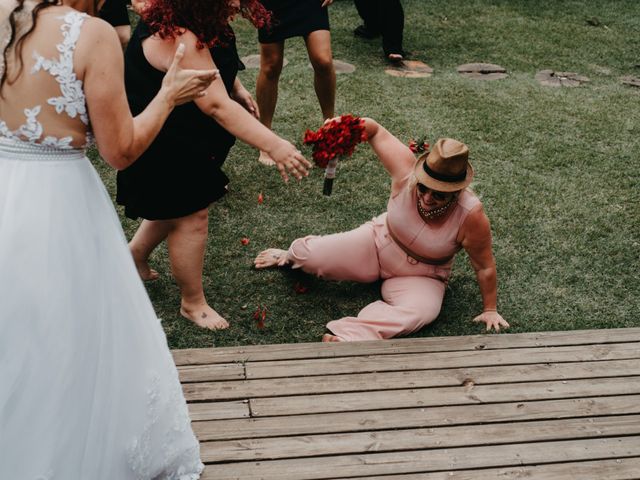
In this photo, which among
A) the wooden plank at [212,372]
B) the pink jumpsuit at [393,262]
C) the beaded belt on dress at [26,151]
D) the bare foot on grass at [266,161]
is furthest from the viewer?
the bare foot on grass at [266,161]

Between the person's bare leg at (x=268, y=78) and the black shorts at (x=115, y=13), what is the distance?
1.28 m

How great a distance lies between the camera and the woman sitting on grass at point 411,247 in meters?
3.39

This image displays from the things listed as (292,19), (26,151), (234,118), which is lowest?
(292,19)

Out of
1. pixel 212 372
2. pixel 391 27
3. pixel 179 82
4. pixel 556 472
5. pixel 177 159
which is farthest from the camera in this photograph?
pixel 391 27

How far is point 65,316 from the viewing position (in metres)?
2.06

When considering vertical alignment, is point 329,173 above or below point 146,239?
above

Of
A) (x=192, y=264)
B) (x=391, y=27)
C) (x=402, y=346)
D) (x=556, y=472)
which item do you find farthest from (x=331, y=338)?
(x=391, y=27)

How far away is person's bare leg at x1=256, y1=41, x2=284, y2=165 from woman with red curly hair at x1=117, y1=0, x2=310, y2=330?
1288 millimetres

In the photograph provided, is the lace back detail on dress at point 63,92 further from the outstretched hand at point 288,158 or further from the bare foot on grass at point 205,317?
the bare foot on grass at point 205,317

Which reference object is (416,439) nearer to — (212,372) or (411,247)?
(212,372)

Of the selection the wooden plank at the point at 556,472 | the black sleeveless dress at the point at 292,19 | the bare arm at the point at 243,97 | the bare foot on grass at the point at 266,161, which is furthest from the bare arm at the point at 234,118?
the bare foot on grass at the point at 266,161

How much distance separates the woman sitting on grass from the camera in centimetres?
339

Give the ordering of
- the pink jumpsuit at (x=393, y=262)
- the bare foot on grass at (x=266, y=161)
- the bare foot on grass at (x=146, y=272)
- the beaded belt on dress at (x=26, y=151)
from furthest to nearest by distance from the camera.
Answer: the bare foot on grass at (x=266, y=161) < the bare foot on grass at (x=146, y=272) < the pink jumpsuit at (x=393, y=262) < the beaded belt on dress at (x=26, y=151)

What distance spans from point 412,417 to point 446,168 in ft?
3.65
